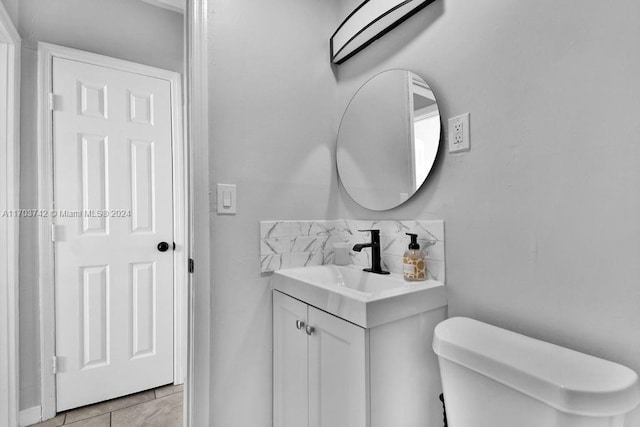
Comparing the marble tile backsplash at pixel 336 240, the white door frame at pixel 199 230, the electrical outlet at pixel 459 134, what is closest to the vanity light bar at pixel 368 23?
the electrical outlet at pixel 459 134

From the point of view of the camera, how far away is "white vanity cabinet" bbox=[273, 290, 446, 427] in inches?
35.6

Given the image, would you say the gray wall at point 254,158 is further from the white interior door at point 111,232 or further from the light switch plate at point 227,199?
the white interior door at point 111,232

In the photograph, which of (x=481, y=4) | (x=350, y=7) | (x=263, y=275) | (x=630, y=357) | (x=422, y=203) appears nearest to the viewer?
(x=630, y=357)

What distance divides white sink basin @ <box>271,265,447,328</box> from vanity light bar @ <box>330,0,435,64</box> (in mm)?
1046

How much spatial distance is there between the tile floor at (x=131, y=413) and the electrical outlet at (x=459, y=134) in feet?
6.35

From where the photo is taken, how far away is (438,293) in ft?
3.56

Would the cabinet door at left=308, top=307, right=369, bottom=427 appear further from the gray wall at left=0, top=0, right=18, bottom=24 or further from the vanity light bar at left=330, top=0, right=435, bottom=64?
the gray wall at left=0, top=0, right=18, bottom=24

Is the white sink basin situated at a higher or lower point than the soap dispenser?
lower

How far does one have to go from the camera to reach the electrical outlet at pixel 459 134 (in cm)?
105

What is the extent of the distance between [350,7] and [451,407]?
1.72 metres

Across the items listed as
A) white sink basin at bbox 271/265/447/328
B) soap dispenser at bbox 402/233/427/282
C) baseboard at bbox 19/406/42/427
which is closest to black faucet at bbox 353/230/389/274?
white sink basin at bbox 271/265/447/328

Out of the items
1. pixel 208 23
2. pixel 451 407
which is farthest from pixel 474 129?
pixel 208 23

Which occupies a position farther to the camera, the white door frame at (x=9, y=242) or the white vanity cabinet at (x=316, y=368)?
the white door frame at (x=9, y=242)

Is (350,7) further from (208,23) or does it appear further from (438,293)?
(438,293)
